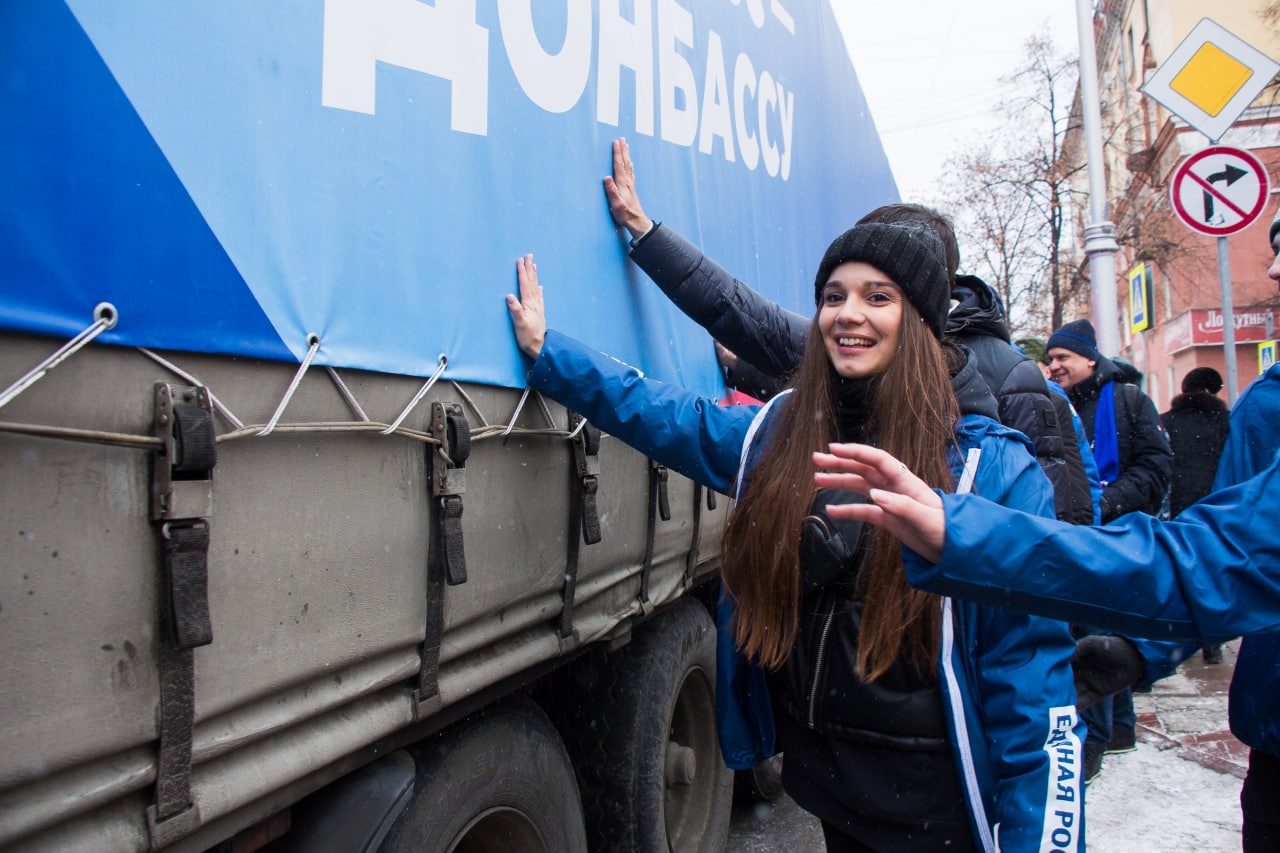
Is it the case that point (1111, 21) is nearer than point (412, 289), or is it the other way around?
point (412, 289)

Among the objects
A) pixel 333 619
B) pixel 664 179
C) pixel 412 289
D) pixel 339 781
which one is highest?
pixel 664 179

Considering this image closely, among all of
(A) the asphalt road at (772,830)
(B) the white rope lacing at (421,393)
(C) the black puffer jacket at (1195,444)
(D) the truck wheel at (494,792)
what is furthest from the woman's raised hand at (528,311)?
(C) the black puffer jacket at (1195,444)

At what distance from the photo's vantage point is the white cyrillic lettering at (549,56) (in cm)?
196

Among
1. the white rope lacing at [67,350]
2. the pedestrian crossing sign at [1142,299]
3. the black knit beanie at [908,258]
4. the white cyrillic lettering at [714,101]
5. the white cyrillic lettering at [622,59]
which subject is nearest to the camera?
the white rope lacing at [67,350]

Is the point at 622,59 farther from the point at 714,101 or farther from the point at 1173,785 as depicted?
the point at 1173,785

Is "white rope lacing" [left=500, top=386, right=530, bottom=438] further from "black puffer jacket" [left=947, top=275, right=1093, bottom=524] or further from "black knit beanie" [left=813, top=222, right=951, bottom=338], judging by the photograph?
"black puffer jacket" [left=947, top=275, right=1093, bottom=524]

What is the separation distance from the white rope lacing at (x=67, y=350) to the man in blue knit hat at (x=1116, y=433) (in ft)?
14.7

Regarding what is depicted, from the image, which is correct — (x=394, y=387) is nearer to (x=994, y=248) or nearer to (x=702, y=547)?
(x=702, y=547)

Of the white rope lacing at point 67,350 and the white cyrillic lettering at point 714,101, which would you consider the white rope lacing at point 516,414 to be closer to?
the white rope lacing at point 67,350

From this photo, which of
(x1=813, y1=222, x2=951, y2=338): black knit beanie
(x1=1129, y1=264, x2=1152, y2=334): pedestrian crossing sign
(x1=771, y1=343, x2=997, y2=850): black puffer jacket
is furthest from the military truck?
(x1=1129, y1=264, x2=1152, y2=334): pedestrian crossing sign

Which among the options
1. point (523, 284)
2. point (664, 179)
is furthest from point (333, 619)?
point (664, 179)

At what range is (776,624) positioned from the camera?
194 cm

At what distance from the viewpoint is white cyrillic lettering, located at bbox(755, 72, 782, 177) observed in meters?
3.46

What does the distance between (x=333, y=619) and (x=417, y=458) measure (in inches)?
12.5
